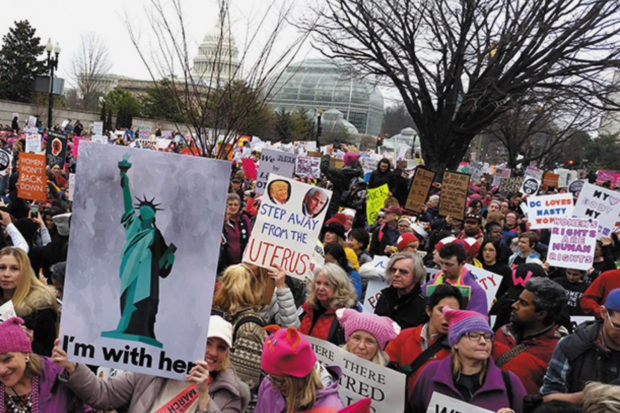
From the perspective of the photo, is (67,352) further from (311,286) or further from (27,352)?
(311,286)

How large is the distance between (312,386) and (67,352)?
1.21 metres

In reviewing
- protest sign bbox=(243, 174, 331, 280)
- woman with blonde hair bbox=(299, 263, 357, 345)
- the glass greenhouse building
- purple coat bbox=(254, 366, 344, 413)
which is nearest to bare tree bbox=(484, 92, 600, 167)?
protest sign bbox=(243, 174, 331, 280)

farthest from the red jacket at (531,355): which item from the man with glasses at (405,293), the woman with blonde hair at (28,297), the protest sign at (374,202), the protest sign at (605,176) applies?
the protest sign at (605,176)

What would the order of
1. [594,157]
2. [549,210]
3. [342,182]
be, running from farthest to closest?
[594,157], [342,182], [549,210]

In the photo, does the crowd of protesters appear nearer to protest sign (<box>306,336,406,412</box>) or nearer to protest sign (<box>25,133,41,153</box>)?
protest sign (<box>306,336,406,412</box>)

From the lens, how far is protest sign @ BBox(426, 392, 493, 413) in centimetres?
323

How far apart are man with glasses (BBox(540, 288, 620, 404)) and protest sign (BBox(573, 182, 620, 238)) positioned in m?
5.68

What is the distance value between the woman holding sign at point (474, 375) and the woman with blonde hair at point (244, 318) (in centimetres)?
108

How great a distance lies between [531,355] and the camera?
13.1 ft

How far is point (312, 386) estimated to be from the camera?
317cm

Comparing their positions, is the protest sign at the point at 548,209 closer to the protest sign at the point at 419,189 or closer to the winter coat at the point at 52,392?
the protest sign at the point at 419,189

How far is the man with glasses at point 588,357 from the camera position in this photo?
11.7 ft

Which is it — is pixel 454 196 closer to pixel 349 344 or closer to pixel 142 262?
pixel 349 344

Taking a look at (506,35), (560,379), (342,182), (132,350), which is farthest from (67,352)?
(506,35)
